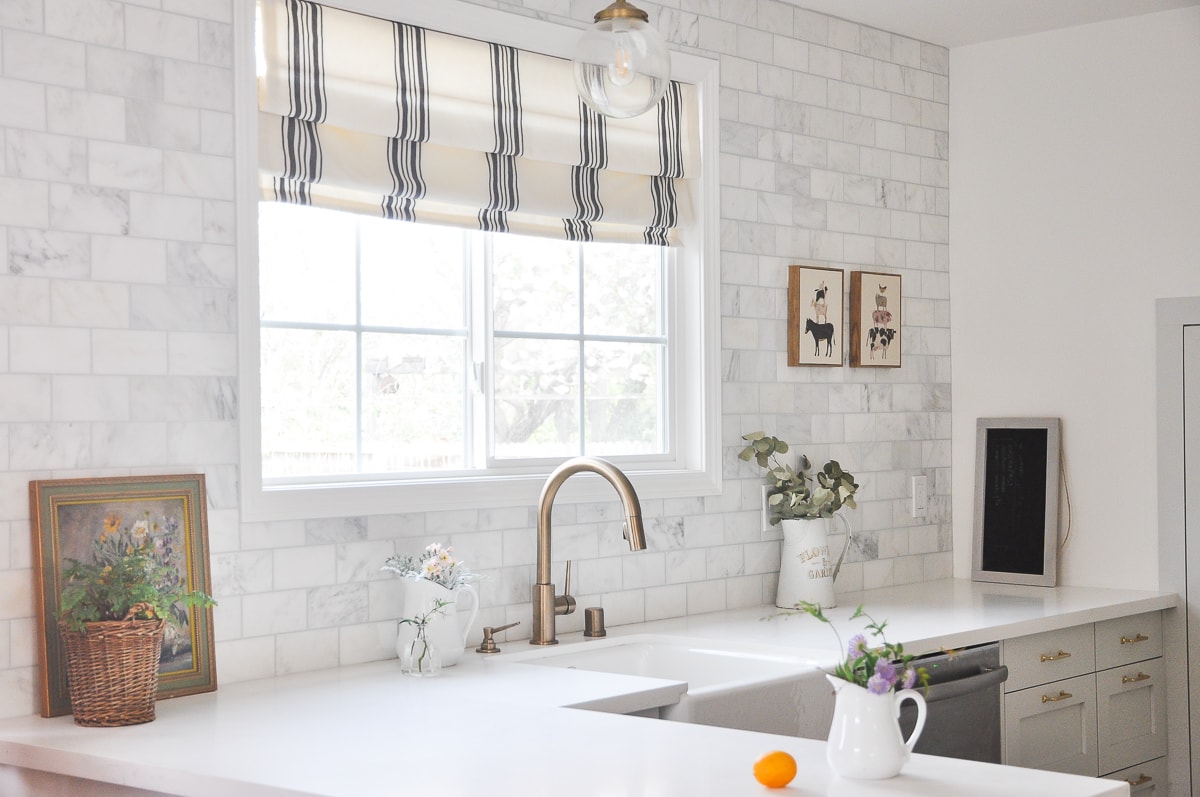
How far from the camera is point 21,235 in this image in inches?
95.0

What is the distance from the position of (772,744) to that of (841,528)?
82.4 inches

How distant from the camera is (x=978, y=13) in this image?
4059 mm

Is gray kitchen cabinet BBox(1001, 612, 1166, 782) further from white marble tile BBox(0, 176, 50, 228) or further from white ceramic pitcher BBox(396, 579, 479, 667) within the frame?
white marble tile BBox(0, 176, 50, 228)

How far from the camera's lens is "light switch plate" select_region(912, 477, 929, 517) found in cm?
428

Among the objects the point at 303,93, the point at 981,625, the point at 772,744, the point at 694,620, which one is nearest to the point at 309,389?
the point at 303,93

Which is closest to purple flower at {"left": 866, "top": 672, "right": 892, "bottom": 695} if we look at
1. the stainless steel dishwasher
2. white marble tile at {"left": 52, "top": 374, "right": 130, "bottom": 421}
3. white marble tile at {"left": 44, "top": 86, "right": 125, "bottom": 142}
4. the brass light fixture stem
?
the brass light fixture stem

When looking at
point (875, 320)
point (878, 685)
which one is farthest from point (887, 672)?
point (875, 320)

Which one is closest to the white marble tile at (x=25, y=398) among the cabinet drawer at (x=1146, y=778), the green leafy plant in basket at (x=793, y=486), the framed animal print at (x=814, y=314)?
the green leafy plant in basket at (x=793, y=486)

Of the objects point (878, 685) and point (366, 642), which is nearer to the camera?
point (878, 685)

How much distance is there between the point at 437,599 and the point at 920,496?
6.85 feet

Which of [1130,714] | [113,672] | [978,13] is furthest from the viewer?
[978,13]

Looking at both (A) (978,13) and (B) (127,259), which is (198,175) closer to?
(B) (127,259)

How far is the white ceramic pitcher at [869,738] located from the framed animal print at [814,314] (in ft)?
7.12

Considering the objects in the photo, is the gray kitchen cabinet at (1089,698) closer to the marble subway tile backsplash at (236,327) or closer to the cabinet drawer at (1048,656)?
the cabinet drawer at (1048,656)
